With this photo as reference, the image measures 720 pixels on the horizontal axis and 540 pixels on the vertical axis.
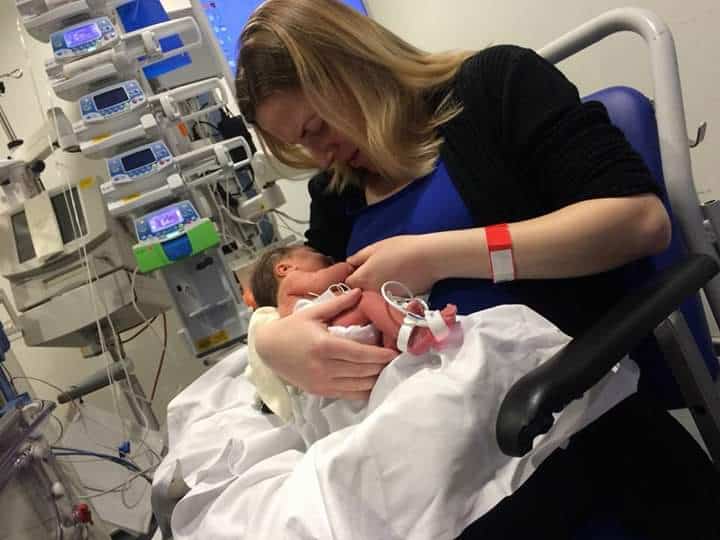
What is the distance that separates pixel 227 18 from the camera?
79.3 inches

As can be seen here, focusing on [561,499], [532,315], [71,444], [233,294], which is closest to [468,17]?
[233,294]

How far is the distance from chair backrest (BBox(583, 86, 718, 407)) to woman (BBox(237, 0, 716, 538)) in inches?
2.8

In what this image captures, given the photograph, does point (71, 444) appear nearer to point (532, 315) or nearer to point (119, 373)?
point (119, 373)

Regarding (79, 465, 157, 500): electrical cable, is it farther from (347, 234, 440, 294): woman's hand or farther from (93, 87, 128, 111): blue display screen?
(347, 234, 440, 294): woman's hand

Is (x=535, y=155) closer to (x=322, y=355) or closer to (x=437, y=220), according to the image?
(x=437, y=220)

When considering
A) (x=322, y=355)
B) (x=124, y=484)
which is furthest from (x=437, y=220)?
(x=124, y=484)

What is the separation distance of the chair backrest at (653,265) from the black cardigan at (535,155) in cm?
7

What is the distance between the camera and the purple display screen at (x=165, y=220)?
164cm

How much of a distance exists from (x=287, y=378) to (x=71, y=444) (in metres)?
1.66

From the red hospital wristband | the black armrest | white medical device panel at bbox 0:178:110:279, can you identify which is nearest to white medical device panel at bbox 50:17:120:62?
white medical device panel at bbox 0:178:110:279

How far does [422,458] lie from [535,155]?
1.59 feet

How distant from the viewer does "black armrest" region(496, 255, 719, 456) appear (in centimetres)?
52

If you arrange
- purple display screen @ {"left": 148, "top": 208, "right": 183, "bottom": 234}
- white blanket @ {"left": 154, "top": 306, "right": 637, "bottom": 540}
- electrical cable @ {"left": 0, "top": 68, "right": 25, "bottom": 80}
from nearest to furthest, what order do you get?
1. white blanket @ {"left": 154, "top": 306, "right": 637, "bottom": 540}
2. purple display screen @ {"left": 148, "top": 208, "right": 183, "bottom": 234}
3. electrical cable @ {"left": 0, "top": 68, "right": 25, "bottom": 80}

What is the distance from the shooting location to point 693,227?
2.87 feet
